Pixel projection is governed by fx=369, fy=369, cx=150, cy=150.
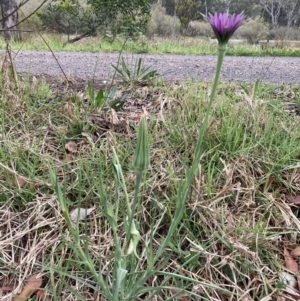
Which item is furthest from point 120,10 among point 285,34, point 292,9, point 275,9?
point 275,9

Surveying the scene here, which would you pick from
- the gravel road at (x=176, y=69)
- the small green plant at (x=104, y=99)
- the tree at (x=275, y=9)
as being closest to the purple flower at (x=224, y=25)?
the small green plant at (x=104, y=99)

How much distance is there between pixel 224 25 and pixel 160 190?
633 mm

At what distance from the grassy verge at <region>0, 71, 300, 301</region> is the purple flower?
354 mm

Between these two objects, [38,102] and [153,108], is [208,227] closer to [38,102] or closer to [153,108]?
[153,108]

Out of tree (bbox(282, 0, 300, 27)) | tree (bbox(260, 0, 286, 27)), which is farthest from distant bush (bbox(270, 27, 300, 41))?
tree (bbox(282, 0, 300, 27))

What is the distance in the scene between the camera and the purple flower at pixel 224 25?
1.85ft

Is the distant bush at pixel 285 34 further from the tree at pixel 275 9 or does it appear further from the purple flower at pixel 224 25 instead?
the purple flower at pixel 224 25

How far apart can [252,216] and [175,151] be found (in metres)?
0.33

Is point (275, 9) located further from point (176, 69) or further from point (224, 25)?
point (224, 25)

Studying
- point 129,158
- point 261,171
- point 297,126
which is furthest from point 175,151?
point 297,126

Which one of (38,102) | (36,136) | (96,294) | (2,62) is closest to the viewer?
(96,294)

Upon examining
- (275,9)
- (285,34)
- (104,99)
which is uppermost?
(275,9)

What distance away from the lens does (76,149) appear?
1.28m

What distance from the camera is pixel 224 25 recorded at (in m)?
0.56
